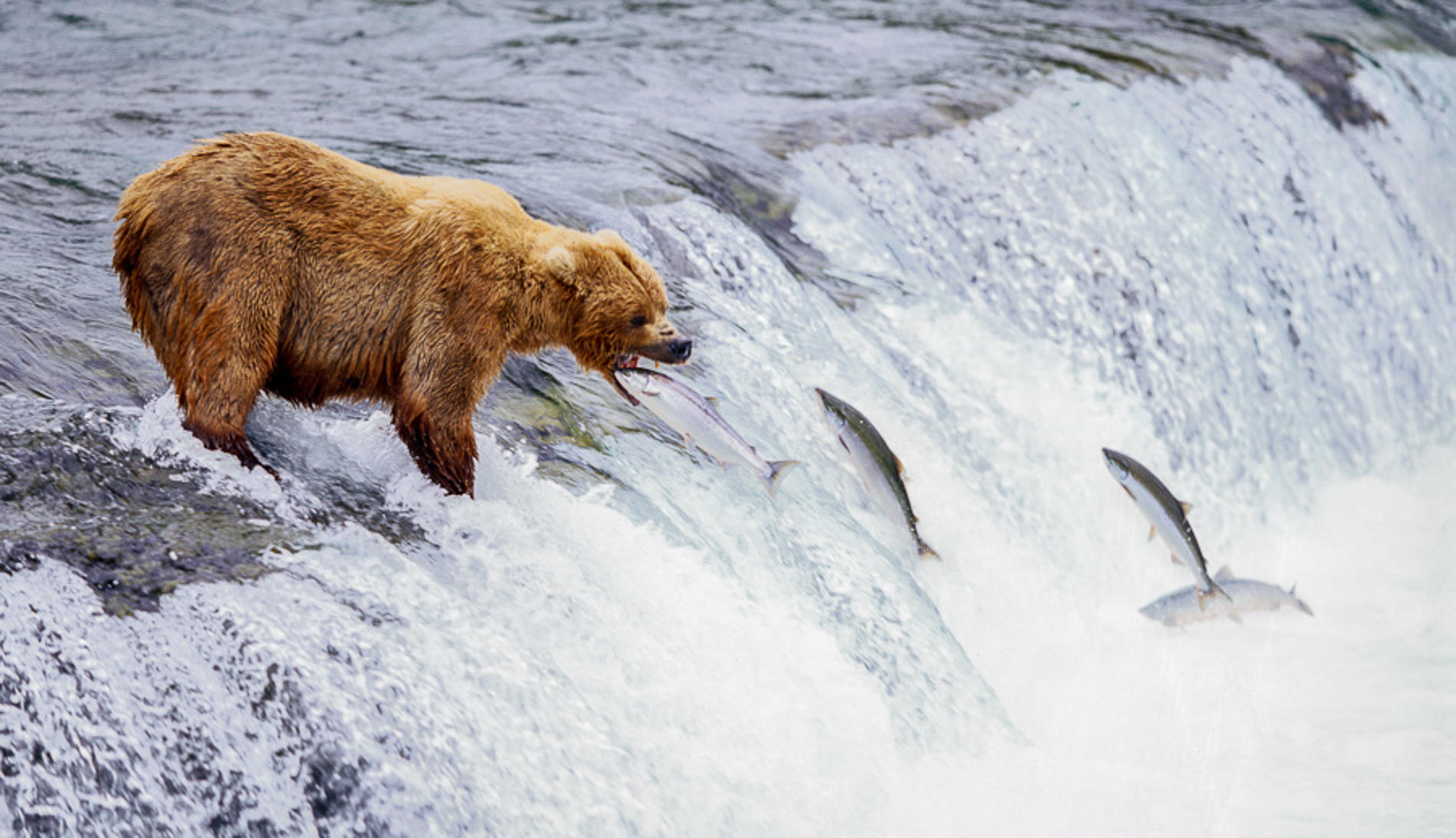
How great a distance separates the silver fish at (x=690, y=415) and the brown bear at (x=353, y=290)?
215 millimetres

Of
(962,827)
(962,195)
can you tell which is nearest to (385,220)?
(962,827)

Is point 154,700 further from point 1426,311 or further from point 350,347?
point 1426,311

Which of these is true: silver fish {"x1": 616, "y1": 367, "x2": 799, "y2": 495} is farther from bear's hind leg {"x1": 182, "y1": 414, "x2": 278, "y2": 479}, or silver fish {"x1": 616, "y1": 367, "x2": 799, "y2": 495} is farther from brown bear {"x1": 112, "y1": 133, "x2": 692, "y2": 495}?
bear's hind leg {"x1": 182, "y1": 414, "x2": 278, "y2": 479}

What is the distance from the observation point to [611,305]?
111 inches

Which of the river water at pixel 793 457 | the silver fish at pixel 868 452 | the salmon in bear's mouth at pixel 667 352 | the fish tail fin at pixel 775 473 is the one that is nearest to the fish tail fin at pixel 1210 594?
the river water at pixel 793 457

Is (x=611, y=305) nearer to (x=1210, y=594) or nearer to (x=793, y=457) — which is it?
(x=793, y=457)

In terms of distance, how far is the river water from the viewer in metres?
2.56

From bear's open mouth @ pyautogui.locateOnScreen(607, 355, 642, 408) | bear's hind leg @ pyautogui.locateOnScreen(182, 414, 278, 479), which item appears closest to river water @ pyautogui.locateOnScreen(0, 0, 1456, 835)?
bear's hind leg @ pyautogui.locateOnScreen(182, 414, 278, 479)

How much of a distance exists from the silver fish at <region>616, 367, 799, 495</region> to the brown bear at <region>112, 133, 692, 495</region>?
0.22 metres

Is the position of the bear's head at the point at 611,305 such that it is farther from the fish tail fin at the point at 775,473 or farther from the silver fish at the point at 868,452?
the silver fish at the point at 868,452

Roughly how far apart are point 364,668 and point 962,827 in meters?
1.55

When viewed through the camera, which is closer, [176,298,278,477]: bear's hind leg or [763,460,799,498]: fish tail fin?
[176,298,278,477]: bear's hind leg

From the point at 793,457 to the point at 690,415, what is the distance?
2.78ft

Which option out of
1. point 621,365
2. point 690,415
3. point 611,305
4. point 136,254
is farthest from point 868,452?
point 136,254
